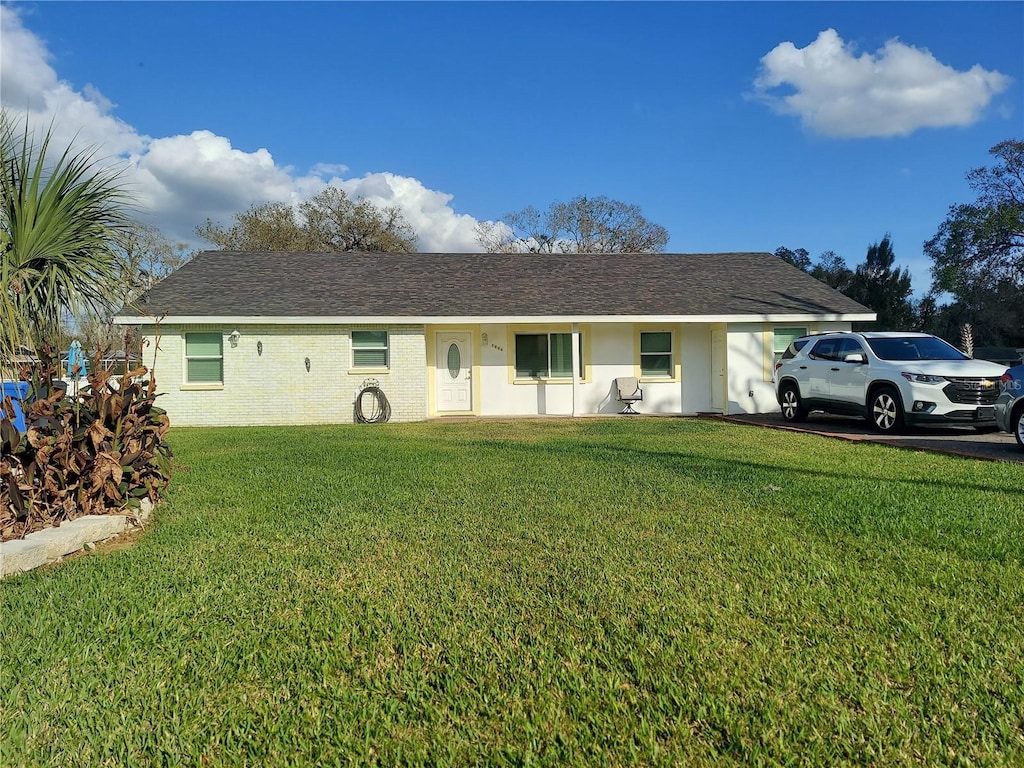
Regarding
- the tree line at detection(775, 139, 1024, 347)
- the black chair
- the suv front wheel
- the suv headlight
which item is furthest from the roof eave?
the tree line at detection(775, 139, 1024, 347)

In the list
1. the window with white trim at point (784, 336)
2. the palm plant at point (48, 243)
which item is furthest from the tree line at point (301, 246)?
the window with white trim at point (784, 336)

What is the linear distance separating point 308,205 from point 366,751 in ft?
122

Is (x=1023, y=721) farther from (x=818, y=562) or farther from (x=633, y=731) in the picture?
(x=818, y=562)

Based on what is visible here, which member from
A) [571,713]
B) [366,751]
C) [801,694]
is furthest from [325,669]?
[801,694]

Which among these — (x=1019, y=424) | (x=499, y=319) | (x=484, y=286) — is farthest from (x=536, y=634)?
(x=484, y=286)

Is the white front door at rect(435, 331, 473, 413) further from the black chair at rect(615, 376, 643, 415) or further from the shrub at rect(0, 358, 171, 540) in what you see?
the shrub at rect(0, 358, 171, 540)

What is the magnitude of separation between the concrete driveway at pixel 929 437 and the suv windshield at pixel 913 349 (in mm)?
1261

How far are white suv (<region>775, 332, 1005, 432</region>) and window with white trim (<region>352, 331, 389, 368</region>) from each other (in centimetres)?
876

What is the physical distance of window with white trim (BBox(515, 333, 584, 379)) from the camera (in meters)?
16.1

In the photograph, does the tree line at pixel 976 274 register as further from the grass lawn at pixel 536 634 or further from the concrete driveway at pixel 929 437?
the grass lawn at pixel 536 634

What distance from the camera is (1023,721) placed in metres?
2.33

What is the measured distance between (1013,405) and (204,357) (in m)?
14.9

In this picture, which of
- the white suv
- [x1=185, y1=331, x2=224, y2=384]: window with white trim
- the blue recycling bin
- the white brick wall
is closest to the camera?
the blue recycling bin

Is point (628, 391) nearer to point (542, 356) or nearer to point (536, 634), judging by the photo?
point (542, 356)
